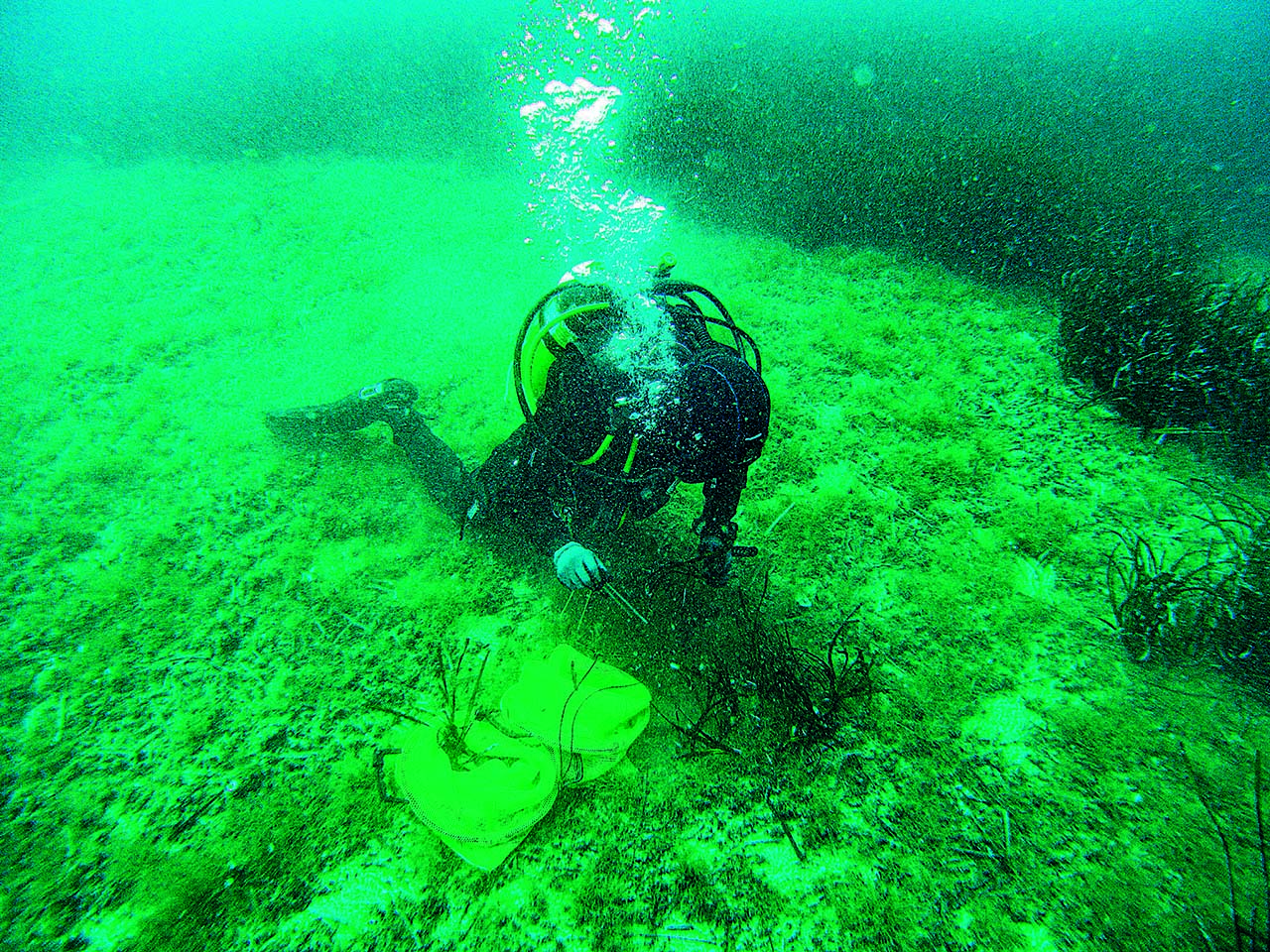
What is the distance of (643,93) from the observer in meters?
9.21

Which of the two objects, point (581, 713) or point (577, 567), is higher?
point (577, 567)

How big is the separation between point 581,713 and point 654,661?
0.64 metres

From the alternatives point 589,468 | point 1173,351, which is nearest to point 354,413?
point 589,468

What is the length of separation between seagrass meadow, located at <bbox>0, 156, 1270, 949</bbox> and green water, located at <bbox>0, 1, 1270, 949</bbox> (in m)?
0.02

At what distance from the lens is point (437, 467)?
410 cm

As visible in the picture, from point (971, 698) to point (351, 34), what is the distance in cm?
2455

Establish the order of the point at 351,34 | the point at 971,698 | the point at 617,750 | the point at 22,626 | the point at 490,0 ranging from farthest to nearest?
the point at 490,0 < the point at 351,34 < the point at 22,626 < the point at 971,698 < the point at 617,750

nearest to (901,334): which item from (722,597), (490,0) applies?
(722,597)

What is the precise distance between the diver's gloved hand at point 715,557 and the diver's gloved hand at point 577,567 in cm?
69

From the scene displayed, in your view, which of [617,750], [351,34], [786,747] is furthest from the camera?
[351,34]

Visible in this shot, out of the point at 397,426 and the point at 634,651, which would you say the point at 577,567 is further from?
the point at 397,426

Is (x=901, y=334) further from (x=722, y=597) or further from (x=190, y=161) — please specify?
(x=190, y=161)

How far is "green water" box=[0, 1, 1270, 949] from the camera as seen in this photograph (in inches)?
88.5

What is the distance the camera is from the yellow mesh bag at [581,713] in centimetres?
249
